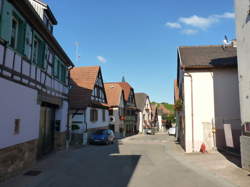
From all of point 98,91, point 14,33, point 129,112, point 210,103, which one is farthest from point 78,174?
point 129,112

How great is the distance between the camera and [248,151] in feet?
30.0

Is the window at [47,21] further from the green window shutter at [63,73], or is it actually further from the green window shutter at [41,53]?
the green window shutter at [63,73]

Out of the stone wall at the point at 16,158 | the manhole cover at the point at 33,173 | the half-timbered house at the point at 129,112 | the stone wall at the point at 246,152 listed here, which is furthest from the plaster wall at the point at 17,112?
the half-timbered house at the point at 129,112

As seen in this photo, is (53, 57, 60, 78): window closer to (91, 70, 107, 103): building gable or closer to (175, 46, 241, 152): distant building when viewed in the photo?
(175, 46, 241, 152): distant building

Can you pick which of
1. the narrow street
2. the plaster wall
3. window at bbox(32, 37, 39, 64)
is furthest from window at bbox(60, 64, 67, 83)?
the narrow street

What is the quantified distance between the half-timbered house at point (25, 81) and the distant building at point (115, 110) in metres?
18.6

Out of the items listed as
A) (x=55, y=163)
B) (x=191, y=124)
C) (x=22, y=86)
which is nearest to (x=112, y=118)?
(x=191, y=124)

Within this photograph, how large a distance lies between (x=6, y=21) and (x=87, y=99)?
574 inches

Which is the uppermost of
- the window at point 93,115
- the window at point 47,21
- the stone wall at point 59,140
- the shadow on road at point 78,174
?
the window at point 47,21

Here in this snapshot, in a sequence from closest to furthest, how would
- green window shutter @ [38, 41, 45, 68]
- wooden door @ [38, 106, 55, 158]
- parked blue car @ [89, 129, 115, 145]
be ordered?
green window shutter @ [38, 41, 45, 68] < wooden door @ [38, 106, 55, 158] < parked blue car @ [89, 129, 115, 145]

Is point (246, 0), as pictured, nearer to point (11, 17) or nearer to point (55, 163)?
point (11, 17)

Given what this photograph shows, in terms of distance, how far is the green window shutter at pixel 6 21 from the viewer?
7.39 m

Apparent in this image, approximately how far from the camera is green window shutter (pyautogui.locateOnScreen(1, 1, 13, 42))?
739 cm

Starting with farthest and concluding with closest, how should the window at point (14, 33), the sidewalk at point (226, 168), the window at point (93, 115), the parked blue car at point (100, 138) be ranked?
the window at point (93, 115), the parked blue car at point (100, 138), the window at point (14, 33), the sidewalk at point (226, 168)
